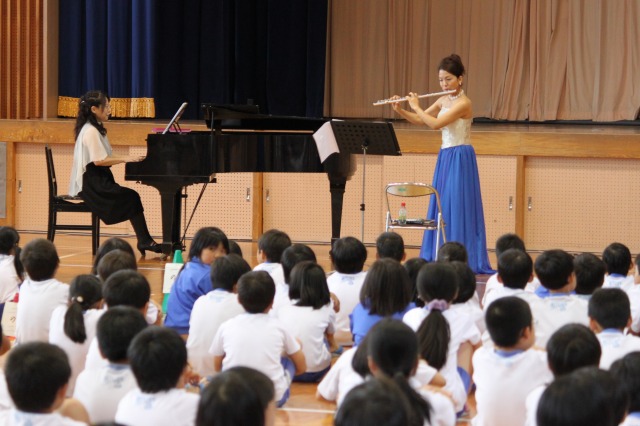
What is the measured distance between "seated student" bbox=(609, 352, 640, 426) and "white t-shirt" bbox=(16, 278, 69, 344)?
2493 mm

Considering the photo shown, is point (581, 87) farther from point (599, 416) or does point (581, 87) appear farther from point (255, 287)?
point (599, 416)

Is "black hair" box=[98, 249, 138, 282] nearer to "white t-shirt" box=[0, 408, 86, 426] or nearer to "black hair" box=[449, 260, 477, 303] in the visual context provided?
"black hair" box=[449, 260, 477, 303]

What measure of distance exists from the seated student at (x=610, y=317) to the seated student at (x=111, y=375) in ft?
5.09

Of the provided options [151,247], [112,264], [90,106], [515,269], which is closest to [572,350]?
[515,269]

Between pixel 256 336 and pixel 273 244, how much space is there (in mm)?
1403

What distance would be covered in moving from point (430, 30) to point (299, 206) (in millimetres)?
3541

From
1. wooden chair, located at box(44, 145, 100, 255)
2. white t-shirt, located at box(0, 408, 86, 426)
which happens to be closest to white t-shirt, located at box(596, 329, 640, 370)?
white t-shirt, located at box(0, 408, 86, 426)

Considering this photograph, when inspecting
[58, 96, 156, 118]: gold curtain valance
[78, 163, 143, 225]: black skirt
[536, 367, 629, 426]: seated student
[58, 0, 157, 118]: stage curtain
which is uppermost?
[58, 0, 157, 118]: stage curtain

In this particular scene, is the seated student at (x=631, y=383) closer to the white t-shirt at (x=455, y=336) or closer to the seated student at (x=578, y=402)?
the seated student at (x=578, y=402)

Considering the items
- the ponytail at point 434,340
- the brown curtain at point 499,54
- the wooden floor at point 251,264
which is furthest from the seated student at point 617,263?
the brown curtain at point 499,54

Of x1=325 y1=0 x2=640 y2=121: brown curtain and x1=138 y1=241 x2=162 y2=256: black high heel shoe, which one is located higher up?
x1=325 y1=0 x2=640 y2=121: brown curtain

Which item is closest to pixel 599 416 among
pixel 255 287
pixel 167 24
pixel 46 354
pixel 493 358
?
pixel 493 358

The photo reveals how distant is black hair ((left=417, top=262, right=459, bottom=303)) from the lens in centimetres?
381

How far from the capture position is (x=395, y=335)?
2727 millimetres
